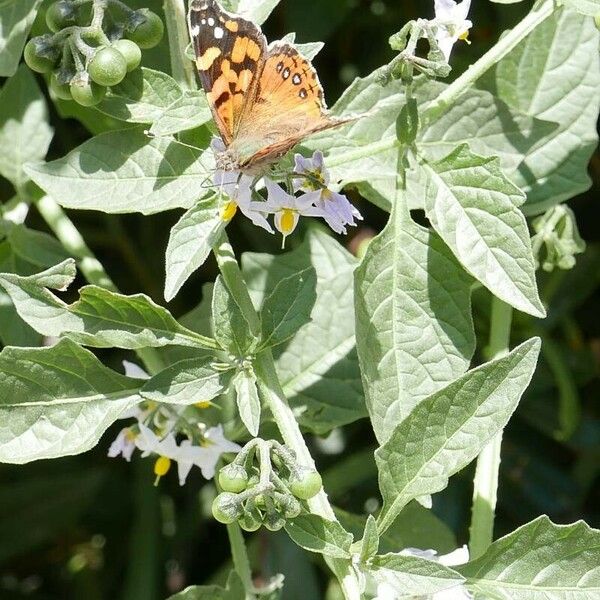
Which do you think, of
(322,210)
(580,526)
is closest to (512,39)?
(322,210)

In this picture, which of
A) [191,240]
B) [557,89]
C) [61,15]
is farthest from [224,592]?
[557,89]

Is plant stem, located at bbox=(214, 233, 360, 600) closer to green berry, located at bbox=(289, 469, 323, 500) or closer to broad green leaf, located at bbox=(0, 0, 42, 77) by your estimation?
green berry, located at bbox=(289, 469, 323, 500)

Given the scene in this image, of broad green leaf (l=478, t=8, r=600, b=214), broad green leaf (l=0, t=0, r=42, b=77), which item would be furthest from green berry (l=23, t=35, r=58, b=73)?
broad green leaf (l=478, t=8, r=600, b=214)

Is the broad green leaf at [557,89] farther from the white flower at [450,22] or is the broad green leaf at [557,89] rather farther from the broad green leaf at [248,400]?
the broad green leaf at [248,400]

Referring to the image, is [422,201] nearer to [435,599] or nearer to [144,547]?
[435,599]

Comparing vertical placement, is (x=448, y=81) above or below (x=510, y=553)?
above

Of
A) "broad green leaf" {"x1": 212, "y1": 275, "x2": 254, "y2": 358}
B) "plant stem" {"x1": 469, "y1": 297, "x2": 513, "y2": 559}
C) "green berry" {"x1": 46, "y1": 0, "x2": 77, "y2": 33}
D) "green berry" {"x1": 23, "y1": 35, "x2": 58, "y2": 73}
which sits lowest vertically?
"plant stem" {"x1": 469, "y1": 297, "x2": 513, "y2": 559}

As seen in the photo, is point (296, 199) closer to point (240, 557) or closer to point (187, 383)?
point (187, 383)
